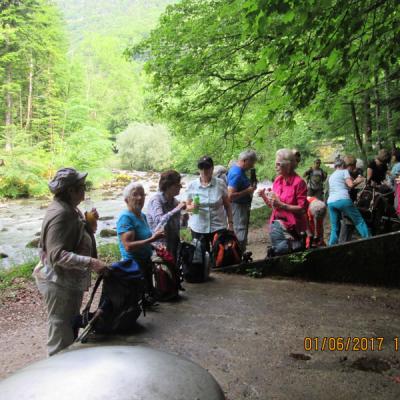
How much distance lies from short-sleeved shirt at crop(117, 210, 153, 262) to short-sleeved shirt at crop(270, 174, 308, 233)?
66.1 inches

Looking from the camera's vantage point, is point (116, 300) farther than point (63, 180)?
Yes

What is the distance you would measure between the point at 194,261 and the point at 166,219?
2.52 feet

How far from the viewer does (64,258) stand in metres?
2.78

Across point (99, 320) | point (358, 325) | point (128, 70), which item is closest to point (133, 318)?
point (99, 320)

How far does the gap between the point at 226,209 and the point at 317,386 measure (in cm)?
282

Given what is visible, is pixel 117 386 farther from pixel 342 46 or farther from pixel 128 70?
pixel 128 70

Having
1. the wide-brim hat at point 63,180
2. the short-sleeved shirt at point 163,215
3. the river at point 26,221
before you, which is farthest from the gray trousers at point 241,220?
the river at point 26,221

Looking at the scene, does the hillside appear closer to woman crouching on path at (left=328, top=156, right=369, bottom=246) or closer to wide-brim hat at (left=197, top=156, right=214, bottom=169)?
woman crouching on path at (left=328, top=156, right=369, bottom=246)

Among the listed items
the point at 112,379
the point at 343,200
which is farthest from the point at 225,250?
the point at 112,379

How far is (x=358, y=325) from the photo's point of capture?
145 inches

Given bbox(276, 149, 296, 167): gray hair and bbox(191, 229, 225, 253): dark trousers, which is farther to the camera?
bbox(191, 229, 225, 253): dark trousers

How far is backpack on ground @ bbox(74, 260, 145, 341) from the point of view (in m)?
3.12

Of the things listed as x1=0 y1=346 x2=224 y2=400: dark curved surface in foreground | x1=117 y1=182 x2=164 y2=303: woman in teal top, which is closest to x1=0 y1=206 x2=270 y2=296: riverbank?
x1=117 y1=182 x2=164 y2=303: woman in teal top
